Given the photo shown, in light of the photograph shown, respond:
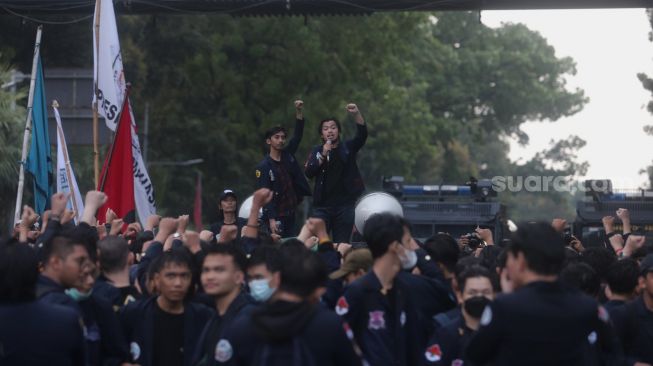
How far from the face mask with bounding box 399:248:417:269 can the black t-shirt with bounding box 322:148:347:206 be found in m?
5.96

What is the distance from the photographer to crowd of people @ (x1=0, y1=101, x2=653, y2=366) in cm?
766

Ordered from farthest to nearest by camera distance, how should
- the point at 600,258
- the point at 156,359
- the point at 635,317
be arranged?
the point at 600,258
the point at 635,317
the point at 156,359

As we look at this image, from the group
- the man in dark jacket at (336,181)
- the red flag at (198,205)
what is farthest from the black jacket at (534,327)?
the red flag at (198,205)

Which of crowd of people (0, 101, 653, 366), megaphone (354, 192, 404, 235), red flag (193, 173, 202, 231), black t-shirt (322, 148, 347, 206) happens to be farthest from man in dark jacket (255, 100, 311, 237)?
red flag (193, 173, 202, 231)

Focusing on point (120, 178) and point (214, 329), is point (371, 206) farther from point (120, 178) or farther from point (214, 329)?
point (214, 329)

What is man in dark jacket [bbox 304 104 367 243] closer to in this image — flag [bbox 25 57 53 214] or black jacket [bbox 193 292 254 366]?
flag [bbox 25 57 53 214]

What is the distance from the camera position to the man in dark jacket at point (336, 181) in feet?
50.9

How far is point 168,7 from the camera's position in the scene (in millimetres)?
20000

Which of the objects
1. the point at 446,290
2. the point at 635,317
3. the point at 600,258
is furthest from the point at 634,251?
the point at 446,290

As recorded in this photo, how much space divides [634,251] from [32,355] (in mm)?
5688

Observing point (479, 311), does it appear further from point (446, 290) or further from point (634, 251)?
point (634, 251)

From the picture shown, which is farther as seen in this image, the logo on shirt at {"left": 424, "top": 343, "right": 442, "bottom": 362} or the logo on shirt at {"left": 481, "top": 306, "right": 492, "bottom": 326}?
the logo on shirt at {"left": 424, "top": 343, "right": 442, "bottom": 362}

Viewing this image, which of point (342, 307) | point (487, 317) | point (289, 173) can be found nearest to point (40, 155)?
point (289, 173)

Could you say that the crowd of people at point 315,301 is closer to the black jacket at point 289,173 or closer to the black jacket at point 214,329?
the black jacket at point 214,329
